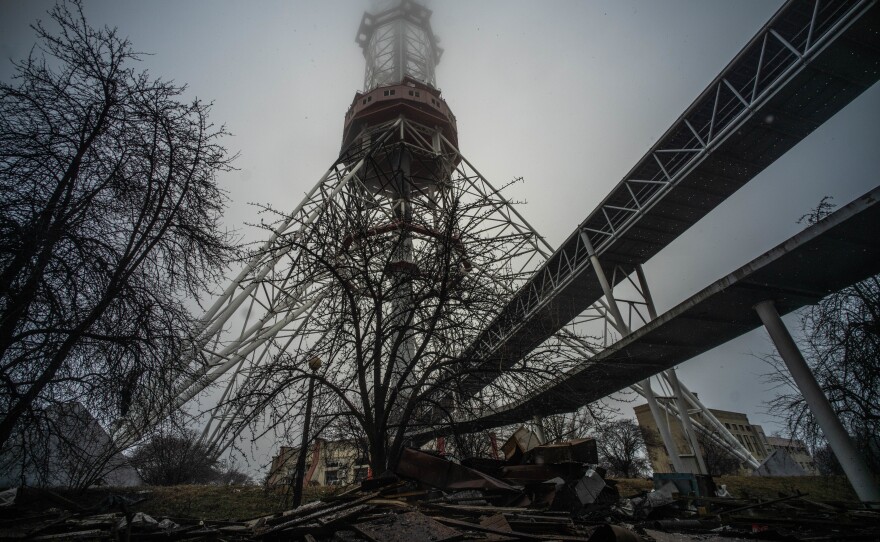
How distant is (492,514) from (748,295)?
20.4 feet

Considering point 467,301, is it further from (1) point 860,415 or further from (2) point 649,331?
(1) point 860,415

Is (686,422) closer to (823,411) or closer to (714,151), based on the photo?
(823,411)

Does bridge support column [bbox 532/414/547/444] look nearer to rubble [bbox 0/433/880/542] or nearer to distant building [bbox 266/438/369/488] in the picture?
rubble [bbox 0/433/880/542]

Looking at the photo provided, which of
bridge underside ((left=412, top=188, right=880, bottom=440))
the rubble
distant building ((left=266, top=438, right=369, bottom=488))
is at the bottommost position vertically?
the rubble

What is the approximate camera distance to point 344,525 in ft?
12.8

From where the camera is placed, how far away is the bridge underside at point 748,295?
564 centimetres

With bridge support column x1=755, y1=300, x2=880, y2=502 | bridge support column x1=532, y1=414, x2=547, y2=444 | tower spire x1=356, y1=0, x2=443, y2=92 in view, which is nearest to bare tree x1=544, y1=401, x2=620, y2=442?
bridge support column x1=532, y1=414, x2=547, y2=444

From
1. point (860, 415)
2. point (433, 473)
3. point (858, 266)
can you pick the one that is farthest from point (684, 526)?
point (860, 415)

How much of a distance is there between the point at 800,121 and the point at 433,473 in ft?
34.2

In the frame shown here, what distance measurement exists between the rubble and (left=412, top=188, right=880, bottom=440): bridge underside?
1.27 metres

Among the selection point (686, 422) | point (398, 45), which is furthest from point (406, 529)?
point (398, 45)

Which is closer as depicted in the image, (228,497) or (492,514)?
(492,514)

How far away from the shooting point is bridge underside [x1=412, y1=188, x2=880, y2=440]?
5.64 m

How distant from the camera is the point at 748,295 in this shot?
6887 mm
